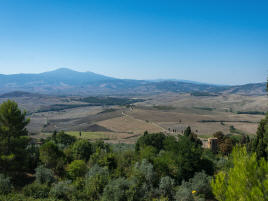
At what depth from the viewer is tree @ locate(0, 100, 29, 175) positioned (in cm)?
2200

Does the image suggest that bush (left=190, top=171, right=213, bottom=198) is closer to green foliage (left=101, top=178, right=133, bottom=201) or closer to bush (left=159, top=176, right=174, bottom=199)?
bush (left=159, top=176, right=174, bottom=199)

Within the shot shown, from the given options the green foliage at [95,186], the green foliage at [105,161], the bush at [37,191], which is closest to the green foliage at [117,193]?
the green foliage at [95,186]

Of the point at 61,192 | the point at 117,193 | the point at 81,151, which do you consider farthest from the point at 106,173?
the point at 81,151

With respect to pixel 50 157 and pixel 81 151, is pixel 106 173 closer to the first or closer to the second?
pixel 50 157

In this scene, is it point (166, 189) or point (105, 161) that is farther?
point (105, 161)

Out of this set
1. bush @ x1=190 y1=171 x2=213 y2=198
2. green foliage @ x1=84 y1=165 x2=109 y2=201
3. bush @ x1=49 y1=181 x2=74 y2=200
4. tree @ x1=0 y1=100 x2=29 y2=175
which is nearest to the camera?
bush @ x1=49 y1=181 x2=74 y2=200

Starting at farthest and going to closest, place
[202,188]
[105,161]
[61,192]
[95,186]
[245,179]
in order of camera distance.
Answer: [105,161], [202,188], [95,186], [61,192], [245,179]

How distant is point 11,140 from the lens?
22.2m

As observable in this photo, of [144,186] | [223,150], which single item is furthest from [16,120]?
[223,150]

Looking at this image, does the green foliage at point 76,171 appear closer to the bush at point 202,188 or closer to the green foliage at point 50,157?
the green foliage at point 50,157

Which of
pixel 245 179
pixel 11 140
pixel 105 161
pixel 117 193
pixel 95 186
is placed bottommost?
pixel 105 161

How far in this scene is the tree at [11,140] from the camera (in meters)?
22.0

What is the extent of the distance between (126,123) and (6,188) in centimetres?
8935

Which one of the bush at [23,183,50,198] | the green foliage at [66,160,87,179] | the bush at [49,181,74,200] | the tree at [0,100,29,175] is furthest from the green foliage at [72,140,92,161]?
the bush at [49,181,74,200]
